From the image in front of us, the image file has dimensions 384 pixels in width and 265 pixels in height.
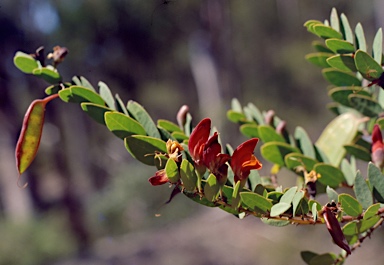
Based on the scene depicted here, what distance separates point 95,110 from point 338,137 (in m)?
0.21

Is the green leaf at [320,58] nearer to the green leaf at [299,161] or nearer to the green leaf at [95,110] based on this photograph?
the green leaf at [299,161]

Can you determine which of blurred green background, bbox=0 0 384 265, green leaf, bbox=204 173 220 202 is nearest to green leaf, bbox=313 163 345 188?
green leaf, bbox=204 173 220 202

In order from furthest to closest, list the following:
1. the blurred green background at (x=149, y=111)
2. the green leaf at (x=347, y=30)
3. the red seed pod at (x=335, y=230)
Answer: the blurred green background at (x=149, y=111)
the green leaf at (x=347, y=30)
the red seed pod at (x=335, y=230)

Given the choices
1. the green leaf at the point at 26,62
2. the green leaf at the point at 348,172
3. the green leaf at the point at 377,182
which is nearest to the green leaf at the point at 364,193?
the green leaf at the point at 377,182

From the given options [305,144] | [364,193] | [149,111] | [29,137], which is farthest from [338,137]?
[149,111]

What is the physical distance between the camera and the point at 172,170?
0.82 ft

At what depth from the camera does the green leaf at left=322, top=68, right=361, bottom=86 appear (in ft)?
1.28

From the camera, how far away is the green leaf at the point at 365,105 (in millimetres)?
387

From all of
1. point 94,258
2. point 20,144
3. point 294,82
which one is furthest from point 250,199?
point 294,82

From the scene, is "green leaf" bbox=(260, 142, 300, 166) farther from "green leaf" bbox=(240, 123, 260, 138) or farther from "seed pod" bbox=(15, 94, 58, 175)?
"seed pod" bbox=(15, 94, 58, 175)

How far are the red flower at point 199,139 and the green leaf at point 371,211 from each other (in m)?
0.09

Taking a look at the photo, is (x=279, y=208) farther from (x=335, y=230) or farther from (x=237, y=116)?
(x=237, y=116)

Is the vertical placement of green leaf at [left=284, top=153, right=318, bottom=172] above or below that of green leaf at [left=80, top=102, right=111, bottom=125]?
below

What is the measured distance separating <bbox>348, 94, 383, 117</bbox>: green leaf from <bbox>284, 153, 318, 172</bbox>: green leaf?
0.21 feet
